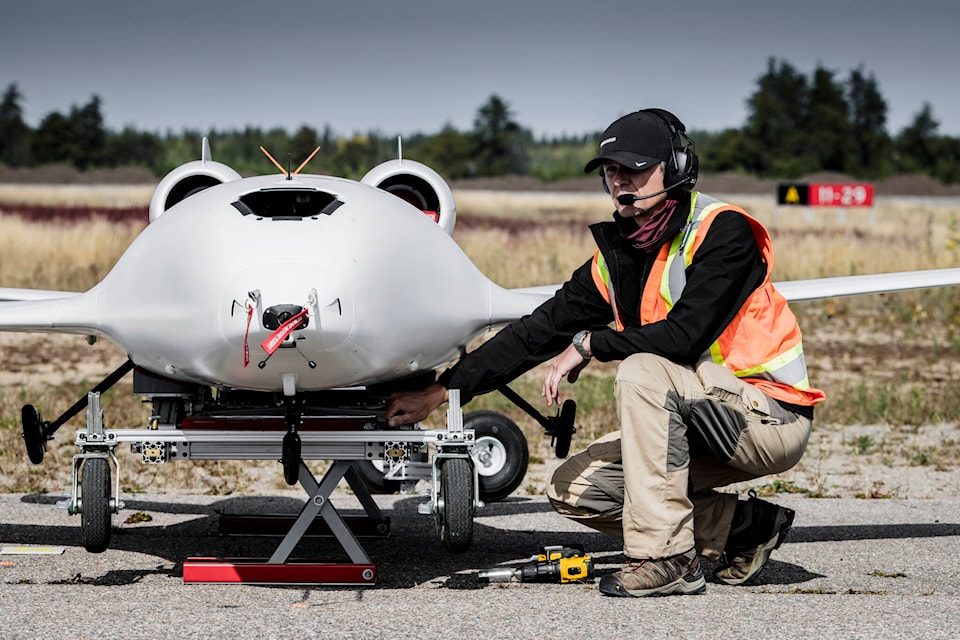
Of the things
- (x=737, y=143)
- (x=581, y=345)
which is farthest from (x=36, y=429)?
(x=737, y=143)

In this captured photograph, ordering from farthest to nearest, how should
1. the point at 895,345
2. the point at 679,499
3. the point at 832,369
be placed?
the point at 895,345
the point at 832,369
the point at 679,499

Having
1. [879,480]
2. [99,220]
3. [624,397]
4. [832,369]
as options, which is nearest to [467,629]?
[624,397]

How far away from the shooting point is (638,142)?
577 cm

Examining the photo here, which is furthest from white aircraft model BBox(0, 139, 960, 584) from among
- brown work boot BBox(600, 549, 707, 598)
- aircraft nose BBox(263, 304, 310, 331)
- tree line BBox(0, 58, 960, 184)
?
tree line BBox(0, 58, 960, 184)

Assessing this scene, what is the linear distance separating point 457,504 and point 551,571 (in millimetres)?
545

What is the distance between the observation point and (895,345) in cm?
1761

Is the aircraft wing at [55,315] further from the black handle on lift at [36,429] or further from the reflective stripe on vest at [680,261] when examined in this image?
the reflective stripe on vest at [680,261]

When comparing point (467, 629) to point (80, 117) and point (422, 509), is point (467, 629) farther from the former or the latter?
point (80, 117)

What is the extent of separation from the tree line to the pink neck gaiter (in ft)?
239

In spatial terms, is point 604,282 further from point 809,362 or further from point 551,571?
point 809,362

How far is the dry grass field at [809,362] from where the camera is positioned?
959cm

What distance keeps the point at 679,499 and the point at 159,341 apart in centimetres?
233

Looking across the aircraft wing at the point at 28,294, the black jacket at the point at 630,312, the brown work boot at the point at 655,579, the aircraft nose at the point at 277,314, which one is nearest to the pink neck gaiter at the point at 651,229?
the black jacket at the point at 630,312

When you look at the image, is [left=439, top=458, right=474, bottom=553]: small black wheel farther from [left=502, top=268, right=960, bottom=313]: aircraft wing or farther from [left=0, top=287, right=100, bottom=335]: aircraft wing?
[left=0, top=287, right=100, bottom=335]: aircraft wing
